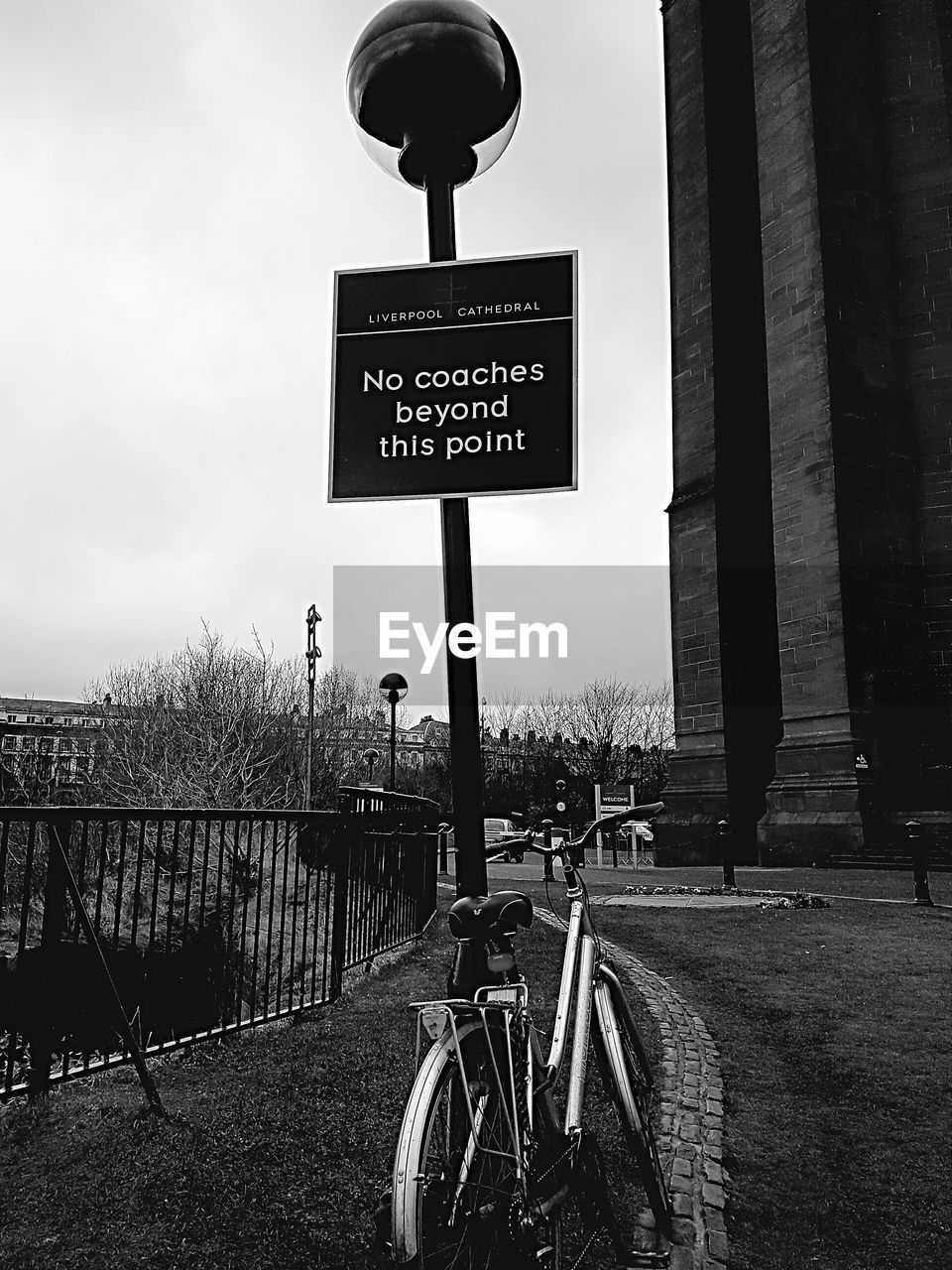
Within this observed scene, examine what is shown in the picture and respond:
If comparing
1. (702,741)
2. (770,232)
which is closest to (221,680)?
(702,741)

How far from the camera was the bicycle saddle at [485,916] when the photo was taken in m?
2.64

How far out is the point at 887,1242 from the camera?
311 cm

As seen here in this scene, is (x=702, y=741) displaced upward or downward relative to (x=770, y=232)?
downward

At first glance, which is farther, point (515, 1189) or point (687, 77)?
point (687, 77)

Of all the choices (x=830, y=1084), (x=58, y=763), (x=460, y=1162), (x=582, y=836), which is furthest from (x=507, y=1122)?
Result: (x=58, y=763)

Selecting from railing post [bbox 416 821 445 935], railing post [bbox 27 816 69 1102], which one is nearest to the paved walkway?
railing post [bbox 416 821 445 935]

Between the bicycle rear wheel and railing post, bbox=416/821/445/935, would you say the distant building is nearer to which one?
railing post, bbox=416/821/445/935

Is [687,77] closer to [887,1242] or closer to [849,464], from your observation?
[849,464]

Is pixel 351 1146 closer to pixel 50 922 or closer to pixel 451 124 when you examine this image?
pixel 50 922

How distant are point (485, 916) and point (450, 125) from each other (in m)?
2.69

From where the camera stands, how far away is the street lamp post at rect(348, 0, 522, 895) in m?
3.17

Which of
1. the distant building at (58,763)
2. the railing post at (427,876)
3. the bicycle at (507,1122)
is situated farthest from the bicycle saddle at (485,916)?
the distant building at (58,763)

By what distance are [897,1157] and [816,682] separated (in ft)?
57.1

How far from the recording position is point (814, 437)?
20875mm
